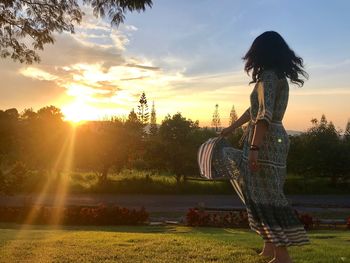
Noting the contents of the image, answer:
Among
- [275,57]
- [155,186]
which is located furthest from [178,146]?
[275,57]

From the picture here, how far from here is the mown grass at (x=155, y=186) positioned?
2848cm

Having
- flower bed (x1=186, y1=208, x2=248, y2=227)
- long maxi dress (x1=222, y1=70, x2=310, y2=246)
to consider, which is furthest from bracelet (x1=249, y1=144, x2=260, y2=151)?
flower bed (x1=186, y1=208, x2=248, y2=227)

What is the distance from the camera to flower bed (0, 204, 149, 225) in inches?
695

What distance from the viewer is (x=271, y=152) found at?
15.8 ft

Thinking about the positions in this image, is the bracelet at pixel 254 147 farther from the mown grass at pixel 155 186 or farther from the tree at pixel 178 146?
the tree at pixel 178 146

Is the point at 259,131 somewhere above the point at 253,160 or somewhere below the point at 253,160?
above

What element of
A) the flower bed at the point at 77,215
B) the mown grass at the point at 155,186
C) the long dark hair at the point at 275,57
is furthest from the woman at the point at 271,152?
the mown grass at the point at 155,186

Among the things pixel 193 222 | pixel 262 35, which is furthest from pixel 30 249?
pixel 193 222

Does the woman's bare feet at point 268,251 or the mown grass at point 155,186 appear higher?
the mown grass at point 155,186

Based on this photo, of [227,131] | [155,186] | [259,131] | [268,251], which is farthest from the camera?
[155,186]

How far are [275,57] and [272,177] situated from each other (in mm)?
1143

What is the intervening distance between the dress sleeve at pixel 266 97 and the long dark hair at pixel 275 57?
124mm

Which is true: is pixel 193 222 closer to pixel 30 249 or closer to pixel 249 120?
pixel 30 249

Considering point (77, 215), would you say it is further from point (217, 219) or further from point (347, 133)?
point (347, 133)
